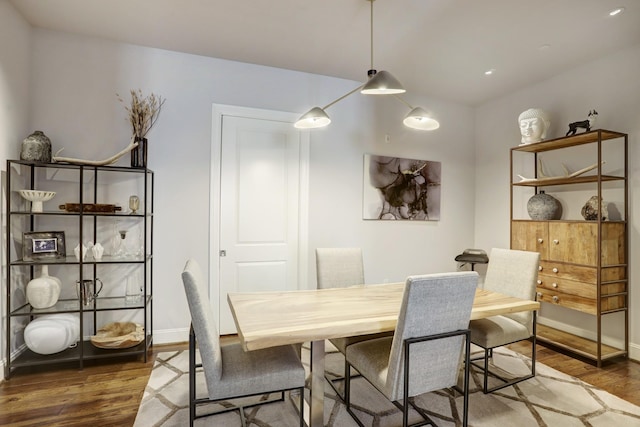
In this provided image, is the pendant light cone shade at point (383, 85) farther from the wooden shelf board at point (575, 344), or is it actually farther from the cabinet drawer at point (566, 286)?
the wooden shelf board at point (575, 344)

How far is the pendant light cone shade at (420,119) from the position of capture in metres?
2.33

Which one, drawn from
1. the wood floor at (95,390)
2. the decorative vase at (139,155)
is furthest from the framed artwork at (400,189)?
the decorative vase at (139,155)

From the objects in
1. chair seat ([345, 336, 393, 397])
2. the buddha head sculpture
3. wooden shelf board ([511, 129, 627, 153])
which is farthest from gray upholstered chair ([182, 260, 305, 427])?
the buddha head sculpture

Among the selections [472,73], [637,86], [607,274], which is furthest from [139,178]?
[637,86]

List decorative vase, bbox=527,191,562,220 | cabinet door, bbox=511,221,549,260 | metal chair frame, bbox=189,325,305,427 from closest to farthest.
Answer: metal chair frame, bbox=189,325,305,427 → cabinet door, bbox=511,221,549,260 → decorative vase, bbox=527,191,562,220

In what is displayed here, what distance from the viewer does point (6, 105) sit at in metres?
2.43

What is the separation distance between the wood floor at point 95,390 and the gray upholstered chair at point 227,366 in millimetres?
737

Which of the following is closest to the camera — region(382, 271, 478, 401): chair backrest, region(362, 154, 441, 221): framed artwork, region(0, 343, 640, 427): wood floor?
region(382, 271, 478, 401): chair backrest

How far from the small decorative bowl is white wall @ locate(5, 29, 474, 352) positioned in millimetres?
478

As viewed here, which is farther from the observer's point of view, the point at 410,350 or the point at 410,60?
the point at 410,60

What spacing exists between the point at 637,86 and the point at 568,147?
693 mm

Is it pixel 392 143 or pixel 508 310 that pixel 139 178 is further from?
pixel 508 310

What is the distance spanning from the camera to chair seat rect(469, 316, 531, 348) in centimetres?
230

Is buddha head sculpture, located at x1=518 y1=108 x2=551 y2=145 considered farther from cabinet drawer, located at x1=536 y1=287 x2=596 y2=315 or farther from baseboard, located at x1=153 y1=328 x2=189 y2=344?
baseboard, located at x1=153 y1=328 x2=189 y2=344
